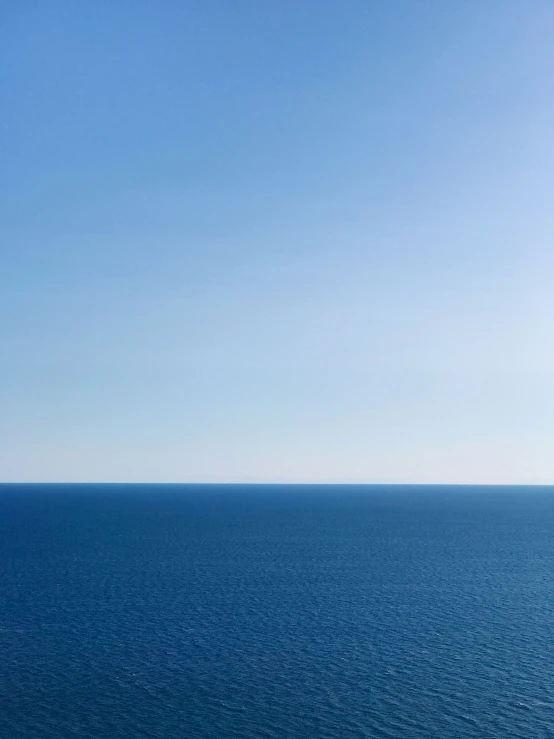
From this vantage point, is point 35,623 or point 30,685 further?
point 35,623

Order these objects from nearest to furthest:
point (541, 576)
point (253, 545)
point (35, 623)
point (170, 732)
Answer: point (170, 732) → point (35, 623) → point (541, 576) → point (253, 545)

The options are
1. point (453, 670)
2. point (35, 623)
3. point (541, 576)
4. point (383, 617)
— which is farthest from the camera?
point (541, 576)

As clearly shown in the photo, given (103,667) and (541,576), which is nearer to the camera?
(103,667)

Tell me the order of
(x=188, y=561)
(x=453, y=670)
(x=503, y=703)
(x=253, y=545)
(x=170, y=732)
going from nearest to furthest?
(x=170, y=732)
(x=503, y=703)
(x=453, y=670)
(x=188, y=561)
(x=253, y=545)

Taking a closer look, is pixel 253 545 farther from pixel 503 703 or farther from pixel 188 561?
pixel 503 703

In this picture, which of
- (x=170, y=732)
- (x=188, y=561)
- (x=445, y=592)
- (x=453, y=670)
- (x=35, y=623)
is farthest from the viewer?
(x=188, y=561)

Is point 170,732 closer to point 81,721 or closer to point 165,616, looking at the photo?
point 81,721

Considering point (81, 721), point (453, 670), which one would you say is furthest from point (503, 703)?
point (81, 721)

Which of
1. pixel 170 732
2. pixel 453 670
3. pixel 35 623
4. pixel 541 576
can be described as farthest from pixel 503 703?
pixel 541 576

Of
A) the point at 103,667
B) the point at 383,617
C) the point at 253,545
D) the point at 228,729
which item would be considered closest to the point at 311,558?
the point at 253,545
